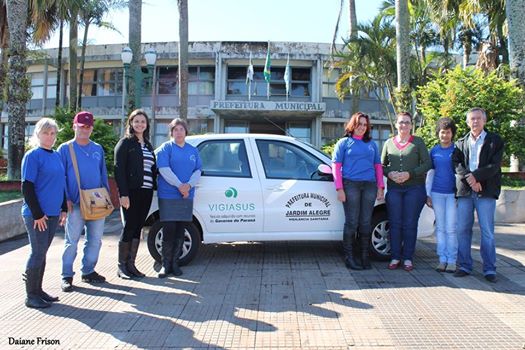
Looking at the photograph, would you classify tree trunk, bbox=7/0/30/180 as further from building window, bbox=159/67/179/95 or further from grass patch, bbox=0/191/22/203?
building window, bbox=159/67/179/95

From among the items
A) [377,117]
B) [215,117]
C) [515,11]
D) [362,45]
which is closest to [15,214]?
[515,11]

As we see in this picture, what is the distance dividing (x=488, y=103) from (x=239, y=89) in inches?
635

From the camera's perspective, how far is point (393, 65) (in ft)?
56.3

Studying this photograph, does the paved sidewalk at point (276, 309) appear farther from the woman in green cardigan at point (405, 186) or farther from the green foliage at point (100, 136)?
the green foliage at point (100, 136)

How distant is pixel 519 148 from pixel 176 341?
874 centimetres

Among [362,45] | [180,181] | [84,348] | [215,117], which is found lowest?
[84,348]

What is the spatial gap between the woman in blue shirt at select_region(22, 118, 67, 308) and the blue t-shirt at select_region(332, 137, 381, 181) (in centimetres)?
319

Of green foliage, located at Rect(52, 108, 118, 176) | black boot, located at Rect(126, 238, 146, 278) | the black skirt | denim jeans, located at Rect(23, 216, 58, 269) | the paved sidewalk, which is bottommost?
the paved sidewalk

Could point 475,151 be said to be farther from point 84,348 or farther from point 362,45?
point 362,45

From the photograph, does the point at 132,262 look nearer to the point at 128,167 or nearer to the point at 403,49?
the point at 128,167

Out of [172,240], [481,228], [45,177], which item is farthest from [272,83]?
[45,177]

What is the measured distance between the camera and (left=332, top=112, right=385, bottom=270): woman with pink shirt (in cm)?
558

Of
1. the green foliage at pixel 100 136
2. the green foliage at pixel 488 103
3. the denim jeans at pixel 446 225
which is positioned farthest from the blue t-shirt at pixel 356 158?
the green foliage at pixel 100 136

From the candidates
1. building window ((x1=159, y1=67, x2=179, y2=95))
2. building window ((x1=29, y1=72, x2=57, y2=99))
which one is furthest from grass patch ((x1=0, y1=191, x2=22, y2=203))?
building window ((x1=29, y1=72, x2=57, y2=99))
